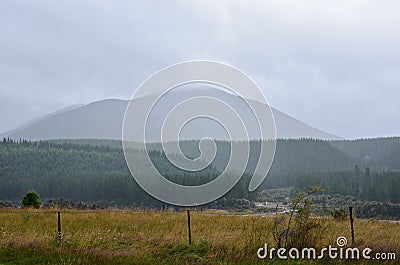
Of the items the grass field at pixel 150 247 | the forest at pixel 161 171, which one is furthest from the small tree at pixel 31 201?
the grass field at pixel 150 247

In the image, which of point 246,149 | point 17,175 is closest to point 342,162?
point 17,175

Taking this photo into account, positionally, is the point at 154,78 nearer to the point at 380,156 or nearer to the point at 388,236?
the point at 388,236

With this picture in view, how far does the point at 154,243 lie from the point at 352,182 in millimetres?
94514

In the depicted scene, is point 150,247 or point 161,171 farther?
point 161,171

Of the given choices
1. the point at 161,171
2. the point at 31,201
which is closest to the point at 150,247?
the point at 31,201

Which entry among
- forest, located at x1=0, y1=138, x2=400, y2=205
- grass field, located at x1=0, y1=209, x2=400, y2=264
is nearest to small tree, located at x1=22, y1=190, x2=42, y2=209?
forest, located at x1=0, y1=138, x2=400, y2=205

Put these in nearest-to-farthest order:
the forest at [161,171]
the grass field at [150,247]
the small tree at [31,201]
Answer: the grass field at [150,247], the small tree at [31,201], the forest at [161,171]

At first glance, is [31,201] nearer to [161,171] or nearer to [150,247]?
[150,247]

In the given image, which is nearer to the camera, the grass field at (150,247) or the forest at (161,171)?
the grass field at (150,247)

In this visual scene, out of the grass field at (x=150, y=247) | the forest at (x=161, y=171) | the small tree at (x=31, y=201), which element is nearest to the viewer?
the grass field at (x=150, y=247)

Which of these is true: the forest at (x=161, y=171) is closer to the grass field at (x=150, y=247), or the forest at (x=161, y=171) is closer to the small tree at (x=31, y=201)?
the small tree at (x=31, y=201)

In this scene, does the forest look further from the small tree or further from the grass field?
the grass field

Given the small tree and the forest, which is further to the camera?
the forest

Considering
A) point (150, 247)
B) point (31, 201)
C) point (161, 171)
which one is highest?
point (161, 171)
